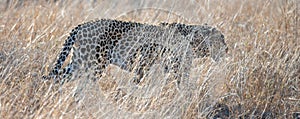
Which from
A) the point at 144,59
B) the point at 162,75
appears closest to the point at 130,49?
the point at 144,59

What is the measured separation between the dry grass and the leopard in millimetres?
103

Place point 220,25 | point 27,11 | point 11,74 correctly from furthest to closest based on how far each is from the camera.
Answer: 1. point 27,11
2. point 220,25
3. point 11,74

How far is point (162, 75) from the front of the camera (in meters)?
3.98

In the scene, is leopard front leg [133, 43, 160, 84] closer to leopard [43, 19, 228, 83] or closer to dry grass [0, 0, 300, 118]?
leopard [43, 19, 228, 83]

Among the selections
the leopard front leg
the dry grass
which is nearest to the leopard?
the leopard front leg

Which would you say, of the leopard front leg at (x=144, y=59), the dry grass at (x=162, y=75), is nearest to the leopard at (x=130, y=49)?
the leopard front leg at (x=144, y=59)

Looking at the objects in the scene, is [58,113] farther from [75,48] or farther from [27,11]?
[27,11]

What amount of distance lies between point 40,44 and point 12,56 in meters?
0.42

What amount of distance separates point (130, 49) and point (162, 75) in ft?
1.24

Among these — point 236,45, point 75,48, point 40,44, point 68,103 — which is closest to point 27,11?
point 40,44

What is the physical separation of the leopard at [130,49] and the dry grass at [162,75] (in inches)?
4.0

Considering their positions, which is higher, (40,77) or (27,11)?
(27,11)

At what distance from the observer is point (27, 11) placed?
6.04 meters

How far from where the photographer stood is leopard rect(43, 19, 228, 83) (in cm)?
416
